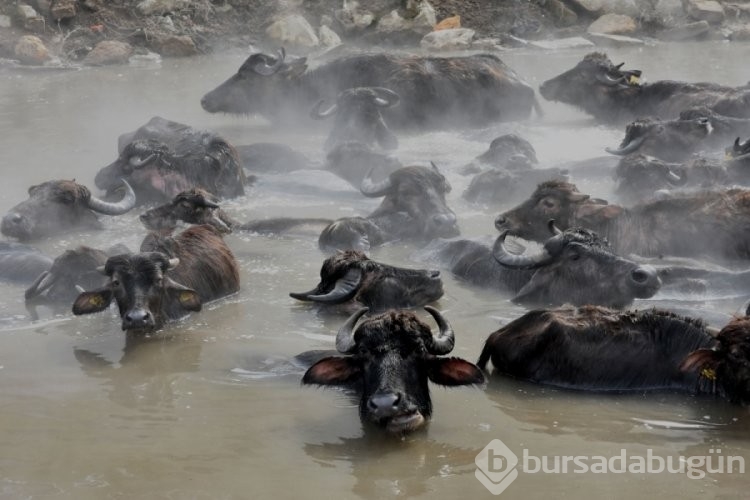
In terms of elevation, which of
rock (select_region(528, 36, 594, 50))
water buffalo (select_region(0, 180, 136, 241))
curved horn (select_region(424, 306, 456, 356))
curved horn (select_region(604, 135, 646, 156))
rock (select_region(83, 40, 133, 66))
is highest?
curved horn (select_region(424, 306, 456, 356))

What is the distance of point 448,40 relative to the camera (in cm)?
2545

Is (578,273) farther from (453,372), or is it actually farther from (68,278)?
(68,278)

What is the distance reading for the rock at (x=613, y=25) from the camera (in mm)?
27562

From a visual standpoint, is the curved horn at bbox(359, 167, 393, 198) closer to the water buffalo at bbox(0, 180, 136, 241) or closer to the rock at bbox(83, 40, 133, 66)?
the water buffalo at bbox(0, 180, 136, 241)

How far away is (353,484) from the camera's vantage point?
5930mm

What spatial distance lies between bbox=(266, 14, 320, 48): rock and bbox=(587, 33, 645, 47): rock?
22.1 ft

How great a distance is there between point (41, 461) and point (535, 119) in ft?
44.4

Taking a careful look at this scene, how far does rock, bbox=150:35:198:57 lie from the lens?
24.8 m

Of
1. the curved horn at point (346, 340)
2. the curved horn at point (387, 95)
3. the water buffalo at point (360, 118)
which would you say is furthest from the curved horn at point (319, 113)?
the curved horn at point (346, 340)

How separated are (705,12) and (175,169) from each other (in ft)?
62.7

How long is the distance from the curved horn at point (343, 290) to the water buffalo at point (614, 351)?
1755mm

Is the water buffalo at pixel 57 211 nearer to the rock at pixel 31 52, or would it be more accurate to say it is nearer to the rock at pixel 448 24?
the rock at pixel 31 52

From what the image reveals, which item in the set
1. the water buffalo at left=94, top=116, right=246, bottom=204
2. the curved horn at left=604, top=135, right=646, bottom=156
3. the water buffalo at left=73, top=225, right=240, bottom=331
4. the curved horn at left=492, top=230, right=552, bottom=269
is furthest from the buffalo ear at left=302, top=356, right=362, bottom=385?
the curved horn at left=604, top=135, right=646, bottom=156

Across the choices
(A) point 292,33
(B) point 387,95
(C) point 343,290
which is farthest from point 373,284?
(A) point 292,33
